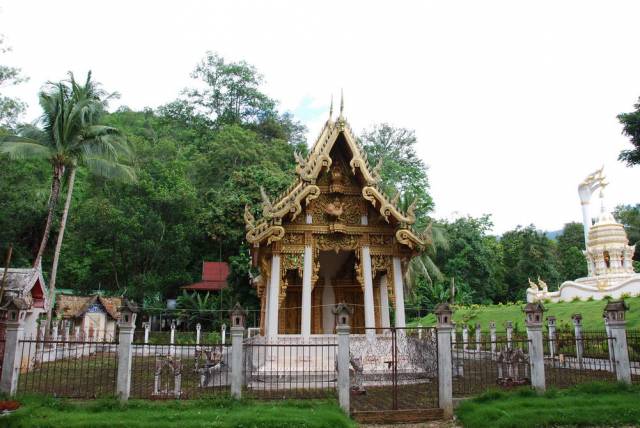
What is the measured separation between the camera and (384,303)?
1560cm

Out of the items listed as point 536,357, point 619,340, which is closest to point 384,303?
point 536,357

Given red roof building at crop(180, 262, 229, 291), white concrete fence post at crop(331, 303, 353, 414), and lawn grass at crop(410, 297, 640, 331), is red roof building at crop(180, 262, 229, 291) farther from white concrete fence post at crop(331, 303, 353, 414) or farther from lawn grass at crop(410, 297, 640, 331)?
white concrete fence post at crop(331, 303, 353, 414)

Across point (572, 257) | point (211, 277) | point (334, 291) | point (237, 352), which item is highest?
point (572, 257)

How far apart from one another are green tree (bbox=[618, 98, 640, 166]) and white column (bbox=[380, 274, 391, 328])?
8.28m

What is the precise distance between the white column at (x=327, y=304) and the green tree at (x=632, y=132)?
33.5 feet

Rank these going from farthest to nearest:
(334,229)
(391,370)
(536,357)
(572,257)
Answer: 1. (572,257)
2. (334,229)
3. (391,370)
4. (536,357)

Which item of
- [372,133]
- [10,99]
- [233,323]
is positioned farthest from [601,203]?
[10,99]

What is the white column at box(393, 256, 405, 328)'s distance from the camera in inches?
557

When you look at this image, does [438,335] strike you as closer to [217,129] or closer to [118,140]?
[118,140]

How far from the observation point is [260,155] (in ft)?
140

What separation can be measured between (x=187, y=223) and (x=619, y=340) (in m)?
31.3

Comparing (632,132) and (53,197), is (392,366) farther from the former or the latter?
(53,197)

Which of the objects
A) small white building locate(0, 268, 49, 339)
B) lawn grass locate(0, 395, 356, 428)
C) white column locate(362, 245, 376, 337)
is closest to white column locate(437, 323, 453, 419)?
lawn grass locate(0, 395, 356, 428)

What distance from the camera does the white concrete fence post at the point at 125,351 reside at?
1000cm
